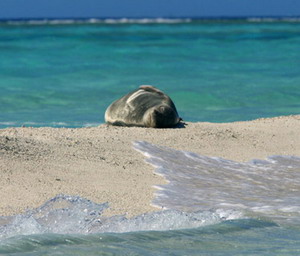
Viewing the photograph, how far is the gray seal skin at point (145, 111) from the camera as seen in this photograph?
8.41 m

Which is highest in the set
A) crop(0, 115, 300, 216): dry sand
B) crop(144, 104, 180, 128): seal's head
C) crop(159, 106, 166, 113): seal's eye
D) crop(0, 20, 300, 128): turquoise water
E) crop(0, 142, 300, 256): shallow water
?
crop(0, 20, 300, 128): turquoise water

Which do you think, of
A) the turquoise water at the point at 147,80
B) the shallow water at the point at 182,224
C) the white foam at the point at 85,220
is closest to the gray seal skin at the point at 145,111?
the turquoise water at the point at 147,80

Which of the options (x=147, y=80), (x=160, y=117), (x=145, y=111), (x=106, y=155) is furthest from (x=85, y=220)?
(x=147, y=80)

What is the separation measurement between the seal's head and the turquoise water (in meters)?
1.67

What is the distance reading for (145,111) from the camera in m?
8.65

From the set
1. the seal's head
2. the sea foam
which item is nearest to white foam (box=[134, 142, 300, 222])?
the sea foam

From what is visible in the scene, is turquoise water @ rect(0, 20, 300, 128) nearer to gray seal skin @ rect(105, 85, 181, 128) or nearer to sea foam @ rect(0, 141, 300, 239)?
gray seal skin @ rect(105, 85, 181, 128)

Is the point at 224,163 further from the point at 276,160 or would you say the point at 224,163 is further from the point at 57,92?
the point at 57,92

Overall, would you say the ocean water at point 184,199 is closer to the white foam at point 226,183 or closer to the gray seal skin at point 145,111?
the white foam at point 226,183

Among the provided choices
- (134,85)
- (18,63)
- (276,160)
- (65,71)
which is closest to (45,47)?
(18,63)

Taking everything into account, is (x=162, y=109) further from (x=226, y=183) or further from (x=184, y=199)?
(x=184, y=199)

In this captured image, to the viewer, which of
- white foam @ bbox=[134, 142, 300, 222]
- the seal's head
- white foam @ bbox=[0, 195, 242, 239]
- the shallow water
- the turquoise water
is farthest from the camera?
the turquoise water

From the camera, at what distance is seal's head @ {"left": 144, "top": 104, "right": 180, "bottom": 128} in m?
8.37

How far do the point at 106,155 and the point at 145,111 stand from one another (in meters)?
2.09
